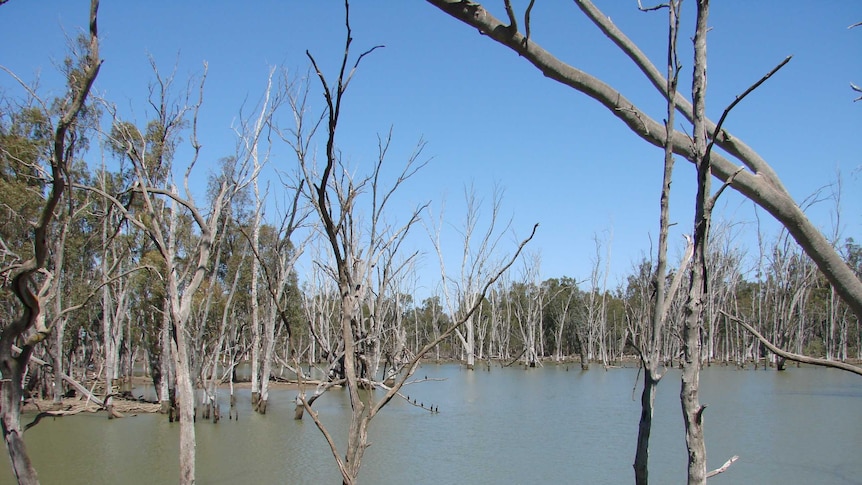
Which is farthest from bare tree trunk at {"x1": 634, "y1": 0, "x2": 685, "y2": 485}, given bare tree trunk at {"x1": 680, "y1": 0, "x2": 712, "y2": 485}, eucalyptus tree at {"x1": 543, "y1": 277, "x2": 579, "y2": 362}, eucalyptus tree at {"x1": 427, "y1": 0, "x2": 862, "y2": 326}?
eucalyptus tree at {"x1": 543, "y1": 277, "x2": 579, "y2": 362}

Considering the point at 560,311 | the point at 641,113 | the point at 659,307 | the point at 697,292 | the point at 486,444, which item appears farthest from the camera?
the point at 560,311

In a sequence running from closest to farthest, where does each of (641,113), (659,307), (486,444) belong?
(641,113), (659,307), (486,444)

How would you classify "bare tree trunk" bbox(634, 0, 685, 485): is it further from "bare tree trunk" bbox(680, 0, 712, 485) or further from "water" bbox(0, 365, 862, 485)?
"water" bbox(0, 365, 862, 485)

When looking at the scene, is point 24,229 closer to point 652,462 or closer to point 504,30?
point 652,462

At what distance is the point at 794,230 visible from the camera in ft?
4.20

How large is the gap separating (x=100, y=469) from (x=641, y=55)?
10.7m

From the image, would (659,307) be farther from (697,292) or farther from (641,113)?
(641,113)

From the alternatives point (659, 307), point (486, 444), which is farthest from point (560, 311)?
point (659, 307)

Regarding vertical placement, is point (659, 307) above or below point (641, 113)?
below

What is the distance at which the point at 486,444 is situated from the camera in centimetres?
1162

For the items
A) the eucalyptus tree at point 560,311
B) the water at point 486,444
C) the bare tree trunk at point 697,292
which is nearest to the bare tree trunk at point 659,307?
the bare tree trunk at point 697,292

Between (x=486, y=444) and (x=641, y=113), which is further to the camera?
(x=486, y=444)

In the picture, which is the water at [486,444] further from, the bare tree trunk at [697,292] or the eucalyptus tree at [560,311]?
the eucalyptus tree at [560,311]

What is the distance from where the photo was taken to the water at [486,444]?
9.24 metres
